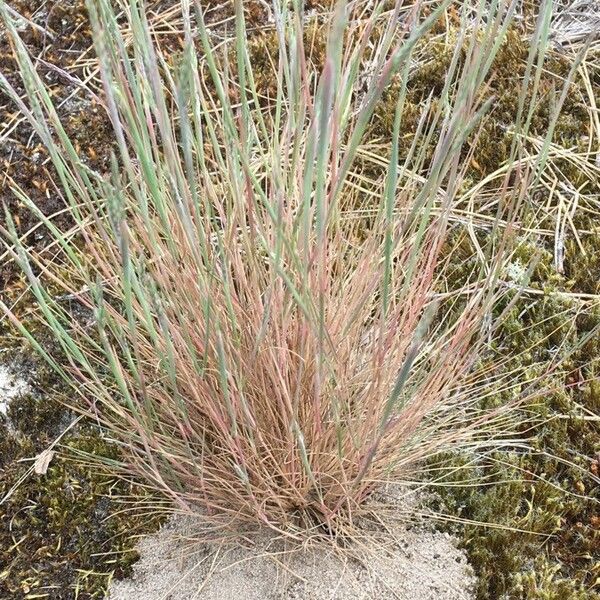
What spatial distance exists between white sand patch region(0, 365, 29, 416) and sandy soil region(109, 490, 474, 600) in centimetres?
44

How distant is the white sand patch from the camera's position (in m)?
1.43

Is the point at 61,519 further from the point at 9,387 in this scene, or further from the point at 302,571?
the point at 302,571

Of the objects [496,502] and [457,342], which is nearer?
[457,342]

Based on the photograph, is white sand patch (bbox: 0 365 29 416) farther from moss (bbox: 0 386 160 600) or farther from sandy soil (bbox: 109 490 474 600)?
sandy soil (bbox: 109 490 474 600)

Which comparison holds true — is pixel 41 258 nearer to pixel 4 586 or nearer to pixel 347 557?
pixel 4 586

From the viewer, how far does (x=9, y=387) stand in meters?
1.45

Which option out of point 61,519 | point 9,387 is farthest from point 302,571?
point 9,387

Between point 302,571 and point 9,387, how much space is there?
72cm

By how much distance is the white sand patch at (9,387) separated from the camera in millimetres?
1427

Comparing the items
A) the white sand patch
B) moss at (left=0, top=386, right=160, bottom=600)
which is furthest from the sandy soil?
the white sand patch

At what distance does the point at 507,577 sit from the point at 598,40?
1.42 m

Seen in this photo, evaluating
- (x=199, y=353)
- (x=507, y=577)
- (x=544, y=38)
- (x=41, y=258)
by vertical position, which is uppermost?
(x=544, y=38)

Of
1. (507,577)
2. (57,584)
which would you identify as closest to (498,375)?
(507,577)

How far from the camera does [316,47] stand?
74.7 inches
